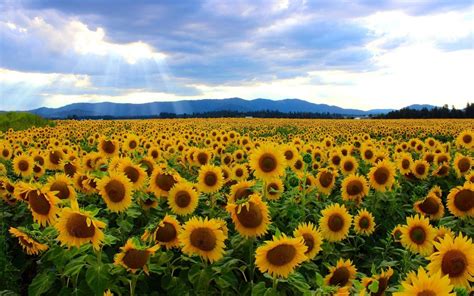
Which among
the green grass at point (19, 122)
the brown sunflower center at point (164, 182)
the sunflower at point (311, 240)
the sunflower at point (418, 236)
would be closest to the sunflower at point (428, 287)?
the sunflower at point (311, 240)

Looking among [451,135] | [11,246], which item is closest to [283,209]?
[11,246]

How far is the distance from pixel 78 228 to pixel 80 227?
2cm

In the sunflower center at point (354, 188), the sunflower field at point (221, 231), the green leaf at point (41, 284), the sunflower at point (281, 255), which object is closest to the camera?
the sunflower at point (281, 255)

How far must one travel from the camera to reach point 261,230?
14.8ft

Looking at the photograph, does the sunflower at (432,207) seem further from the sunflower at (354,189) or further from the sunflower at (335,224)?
the sunflower at (335,224)

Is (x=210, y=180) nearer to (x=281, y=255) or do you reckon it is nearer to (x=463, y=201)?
(x=281, y=255)

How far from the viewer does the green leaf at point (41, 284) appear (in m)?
4.35

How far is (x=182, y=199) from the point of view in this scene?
5629 millimetres

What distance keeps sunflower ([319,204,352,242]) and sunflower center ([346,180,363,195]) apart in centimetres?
173

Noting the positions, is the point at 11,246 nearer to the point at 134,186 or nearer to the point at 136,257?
the point at 134,186

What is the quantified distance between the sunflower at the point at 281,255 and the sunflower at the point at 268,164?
196 centimetres

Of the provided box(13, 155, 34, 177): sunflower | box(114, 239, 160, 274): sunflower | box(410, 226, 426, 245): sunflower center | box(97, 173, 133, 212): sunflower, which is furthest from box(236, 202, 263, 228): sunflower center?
box(13, 155, 34, 177): sunflower

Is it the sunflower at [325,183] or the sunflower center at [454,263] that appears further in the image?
the sunflower at [325,183]

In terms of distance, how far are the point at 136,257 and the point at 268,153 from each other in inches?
94.2
